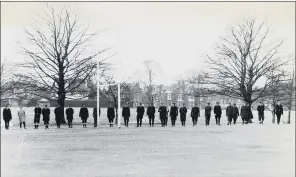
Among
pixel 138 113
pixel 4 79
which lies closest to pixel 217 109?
pixel 138 113

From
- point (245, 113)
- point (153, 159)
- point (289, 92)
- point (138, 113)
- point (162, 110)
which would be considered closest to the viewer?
point (153, 159)

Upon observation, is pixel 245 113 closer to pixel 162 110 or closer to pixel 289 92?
pixel 162 110

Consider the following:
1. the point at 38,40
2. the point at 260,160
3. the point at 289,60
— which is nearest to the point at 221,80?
the point at 289,60

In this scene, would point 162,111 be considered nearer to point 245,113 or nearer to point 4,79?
point 245,113

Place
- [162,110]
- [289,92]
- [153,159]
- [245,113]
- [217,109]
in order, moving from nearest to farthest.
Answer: [153,159]
[217,109]
[162,110]
[245,113]
[289,92]

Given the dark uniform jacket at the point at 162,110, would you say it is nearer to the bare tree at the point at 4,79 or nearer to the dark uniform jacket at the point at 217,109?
the dark uniform jacket at the point at 217,109

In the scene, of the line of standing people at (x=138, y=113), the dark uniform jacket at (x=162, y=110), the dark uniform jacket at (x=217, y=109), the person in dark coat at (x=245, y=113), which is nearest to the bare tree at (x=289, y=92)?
the person in dark coat at (x=245, y=113)

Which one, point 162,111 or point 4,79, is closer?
point 162,111

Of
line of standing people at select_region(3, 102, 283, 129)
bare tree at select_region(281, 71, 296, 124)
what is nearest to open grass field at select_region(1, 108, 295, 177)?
line of standing people at select_region(3, 102, 283, 129)

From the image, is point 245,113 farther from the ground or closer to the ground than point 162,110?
closer to the ground

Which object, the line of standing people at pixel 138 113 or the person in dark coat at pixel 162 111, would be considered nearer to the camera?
the line of standing people at pixel 138 113

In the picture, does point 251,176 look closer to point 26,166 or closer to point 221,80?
point 26,166

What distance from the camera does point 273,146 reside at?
52.3ft

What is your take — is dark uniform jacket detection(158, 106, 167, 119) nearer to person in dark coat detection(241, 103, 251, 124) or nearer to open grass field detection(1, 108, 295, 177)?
person in dark coat detection(241, 103, 251, 124)
